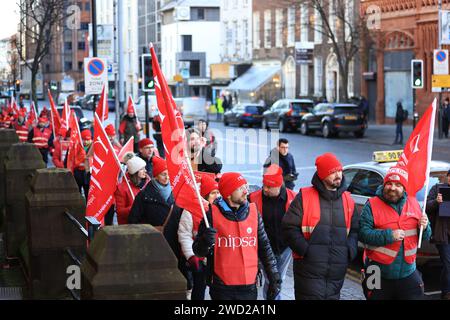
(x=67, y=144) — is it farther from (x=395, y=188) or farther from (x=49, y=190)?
(x=395, y=188)

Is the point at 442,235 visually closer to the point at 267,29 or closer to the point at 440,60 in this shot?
the point at 440,60

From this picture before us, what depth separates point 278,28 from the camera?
2549 inches

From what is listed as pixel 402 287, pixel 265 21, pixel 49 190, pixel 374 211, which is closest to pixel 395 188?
pixel 374 211

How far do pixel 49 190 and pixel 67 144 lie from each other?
28.0ft

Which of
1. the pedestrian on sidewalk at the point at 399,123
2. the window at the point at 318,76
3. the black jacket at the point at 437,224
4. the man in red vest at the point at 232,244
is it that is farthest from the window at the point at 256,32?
the man in red vest at the point at 232,244

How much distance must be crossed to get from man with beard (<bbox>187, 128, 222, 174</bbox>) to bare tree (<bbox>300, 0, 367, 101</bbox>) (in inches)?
1252

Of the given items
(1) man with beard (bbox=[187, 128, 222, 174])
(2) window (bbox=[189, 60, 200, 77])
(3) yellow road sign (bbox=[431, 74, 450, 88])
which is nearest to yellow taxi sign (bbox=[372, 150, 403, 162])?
(1) man with beard (bbox=[187, 128, 222, 174])

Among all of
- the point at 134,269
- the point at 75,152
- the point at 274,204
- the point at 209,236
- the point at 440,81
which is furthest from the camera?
the point at 440,81

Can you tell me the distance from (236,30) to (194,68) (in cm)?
980

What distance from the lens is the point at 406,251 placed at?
816 centimetres

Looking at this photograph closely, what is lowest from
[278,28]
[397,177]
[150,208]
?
[150,208]

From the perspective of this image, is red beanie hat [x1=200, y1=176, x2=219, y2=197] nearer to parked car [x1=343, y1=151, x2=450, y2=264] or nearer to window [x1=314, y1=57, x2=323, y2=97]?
parked car [x1=343, y1=151, x2=450, y2=264]

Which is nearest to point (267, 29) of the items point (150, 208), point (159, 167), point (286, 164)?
point (286, 164)

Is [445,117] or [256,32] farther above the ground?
[256,32]
